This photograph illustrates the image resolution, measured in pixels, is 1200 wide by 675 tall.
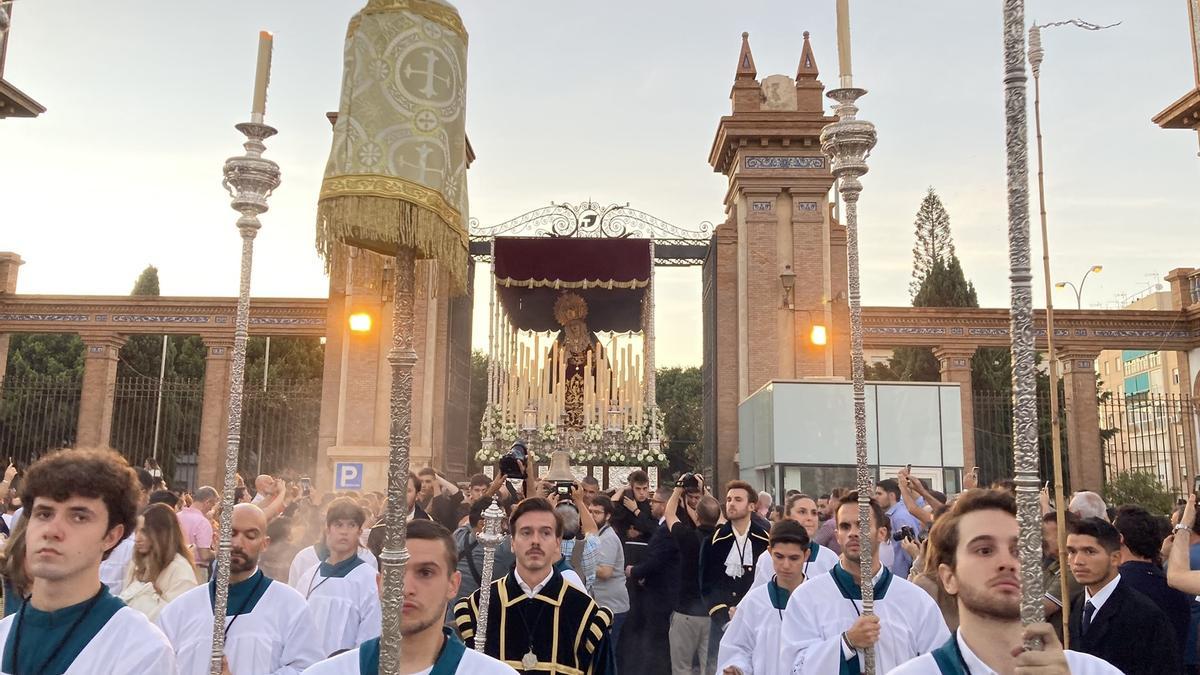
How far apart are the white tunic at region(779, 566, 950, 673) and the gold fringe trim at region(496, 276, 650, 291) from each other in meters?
13.6

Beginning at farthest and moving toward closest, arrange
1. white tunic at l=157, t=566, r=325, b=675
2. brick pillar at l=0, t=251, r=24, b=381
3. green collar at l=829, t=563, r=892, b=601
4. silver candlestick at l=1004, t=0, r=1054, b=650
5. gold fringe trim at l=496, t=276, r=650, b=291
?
brick pillar at l=0, t=251, r=24, b=381 → gold fringe trim at l=496, t=276, r=650, b=291 → green collar at l=829, t=563, r=892, b=601 → white tunic at l=157, t=566, r=325, b=675 → silver candlestick at l=1004, t=0, r=1054, b=650

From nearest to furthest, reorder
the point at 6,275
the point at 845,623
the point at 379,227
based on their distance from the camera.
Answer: the point at 379,227
the point at 845,623
the point at 6,275

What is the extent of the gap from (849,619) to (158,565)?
3700 mm

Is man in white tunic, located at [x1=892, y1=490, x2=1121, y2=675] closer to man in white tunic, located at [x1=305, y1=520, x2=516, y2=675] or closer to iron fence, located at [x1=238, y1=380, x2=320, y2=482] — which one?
man in white tunic, located at [x1=305, y1=520, x2=516, y2=675]

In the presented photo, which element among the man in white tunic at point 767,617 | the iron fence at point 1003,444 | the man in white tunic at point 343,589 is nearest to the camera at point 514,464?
the man in white tunic at point 343,589

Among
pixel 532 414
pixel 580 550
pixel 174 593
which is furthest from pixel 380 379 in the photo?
pixel 174 593

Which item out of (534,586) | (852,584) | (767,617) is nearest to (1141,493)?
(767,617)

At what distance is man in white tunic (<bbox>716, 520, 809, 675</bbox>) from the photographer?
208 inches

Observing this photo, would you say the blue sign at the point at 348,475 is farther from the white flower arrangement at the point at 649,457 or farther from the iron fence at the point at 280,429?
the white flower arrangement at the point at 649,457

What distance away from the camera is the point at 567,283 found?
18.4 m

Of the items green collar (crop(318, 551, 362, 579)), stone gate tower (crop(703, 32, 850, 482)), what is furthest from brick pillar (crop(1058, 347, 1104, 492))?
green collar (crop(318, 551, 362, 579))

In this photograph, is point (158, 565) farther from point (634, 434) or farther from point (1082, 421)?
→ point (1082, 421)

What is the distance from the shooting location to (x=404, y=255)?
3119mm

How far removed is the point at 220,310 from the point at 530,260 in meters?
7.17
